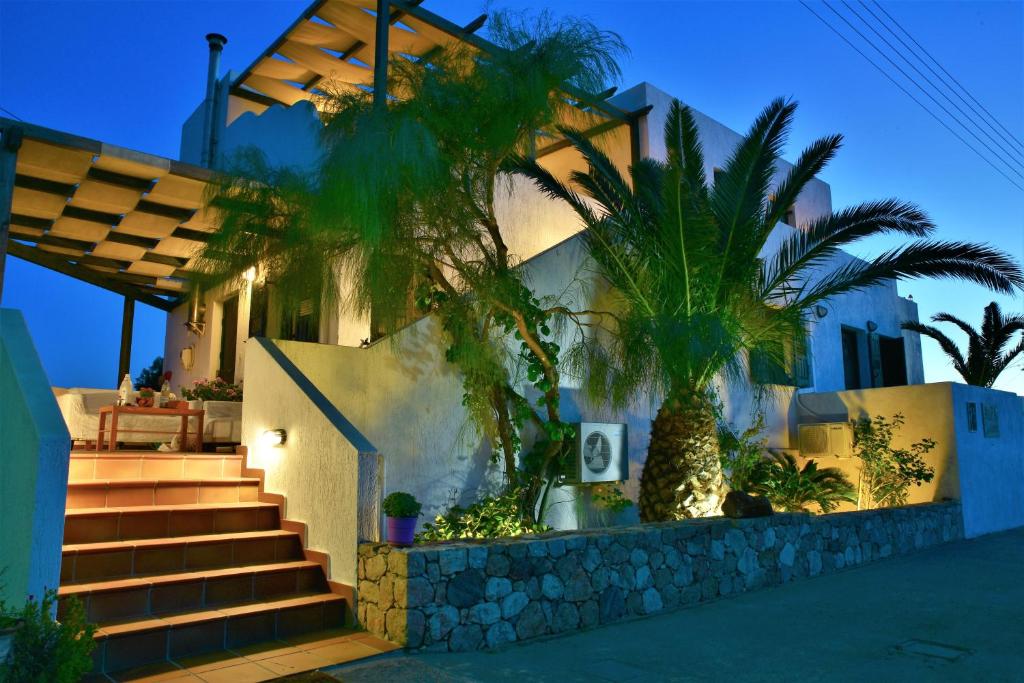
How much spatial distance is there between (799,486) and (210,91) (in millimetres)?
11706

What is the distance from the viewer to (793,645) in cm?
543

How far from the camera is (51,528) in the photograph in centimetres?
426

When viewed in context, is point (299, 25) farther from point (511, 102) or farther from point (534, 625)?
point (534, 625)

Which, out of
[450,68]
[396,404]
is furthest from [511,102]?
[396,404]

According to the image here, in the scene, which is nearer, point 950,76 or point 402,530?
point 402,530

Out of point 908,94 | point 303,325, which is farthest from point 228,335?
point 908,94

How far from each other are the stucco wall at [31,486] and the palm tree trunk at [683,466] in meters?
5.72

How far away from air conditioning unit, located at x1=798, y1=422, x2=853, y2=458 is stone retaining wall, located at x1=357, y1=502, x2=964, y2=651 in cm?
336

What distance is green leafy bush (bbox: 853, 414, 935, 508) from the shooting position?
1123 cm

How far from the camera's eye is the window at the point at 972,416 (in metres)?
11.8

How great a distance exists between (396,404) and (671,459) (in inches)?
122

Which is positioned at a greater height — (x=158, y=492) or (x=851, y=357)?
(x=851, y=357)

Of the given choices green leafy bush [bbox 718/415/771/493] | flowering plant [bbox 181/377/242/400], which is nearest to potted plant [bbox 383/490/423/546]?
green leafy bush [bbox 718/415/771/493]

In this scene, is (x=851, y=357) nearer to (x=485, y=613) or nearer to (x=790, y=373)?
(x=790, y=373)
